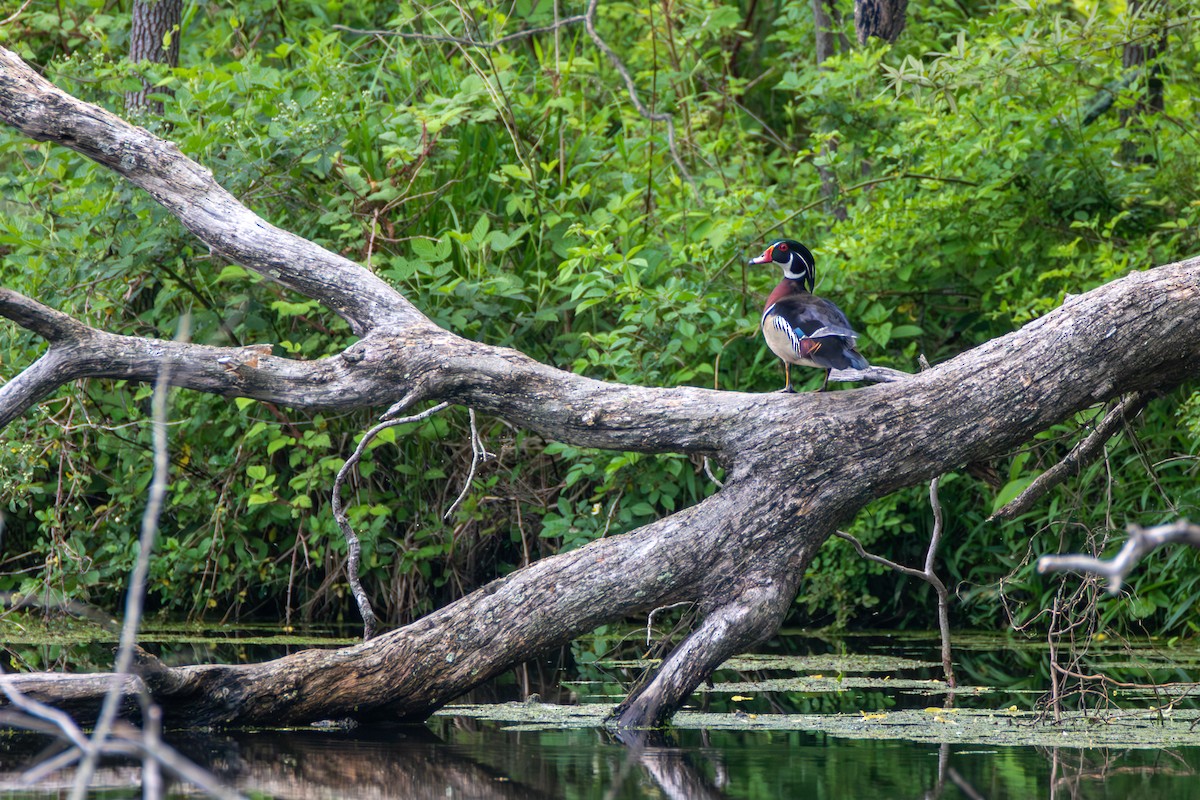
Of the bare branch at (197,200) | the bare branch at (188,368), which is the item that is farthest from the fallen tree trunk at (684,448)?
the bare branch at (197,200)

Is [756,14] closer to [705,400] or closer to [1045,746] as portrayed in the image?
[705,400]

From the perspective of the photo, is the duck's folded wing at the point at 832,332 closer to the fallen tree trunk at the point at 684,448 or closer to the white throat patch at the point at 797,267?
the fallen tree trunk at the point at 684,448

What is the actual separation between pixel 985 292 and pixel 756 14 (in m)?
4.66

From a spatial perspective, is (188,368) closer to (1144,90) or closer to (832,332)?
(832,332)

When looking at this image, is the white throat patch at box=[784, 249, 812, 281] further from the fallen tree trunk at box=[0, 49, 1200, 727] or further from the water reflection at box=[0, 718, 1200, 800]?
the water reflection at box=[0, 718, 1200, 800]

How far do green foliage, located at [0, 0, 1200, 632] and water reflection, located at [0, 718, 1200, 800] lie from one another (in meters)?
2.32

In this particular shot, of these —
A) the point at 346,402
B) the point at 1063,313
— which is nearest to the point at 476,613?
the point at 346,402

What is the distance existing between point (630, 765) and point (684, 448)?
1.15 metres

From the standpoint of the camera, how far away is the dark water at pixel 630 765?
342 cm

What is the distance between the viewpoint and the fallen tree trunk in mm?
4375

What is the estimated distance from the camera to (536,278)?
739 cm

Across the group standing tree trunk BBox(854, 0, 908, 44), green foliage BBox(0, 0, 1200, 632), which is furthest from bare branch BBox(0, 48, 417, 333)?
standing tree trunk BBox(854, 0, 908, 44)

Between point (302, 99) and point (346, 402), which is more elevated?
point (302, 99)

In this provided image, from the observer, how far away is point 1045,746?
13.3 feet
